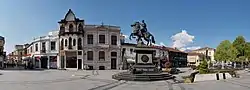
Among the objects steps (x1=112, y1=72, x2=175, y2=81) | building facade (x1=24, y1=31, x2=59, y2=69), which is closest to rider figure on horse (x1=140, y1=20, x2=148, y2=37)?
steps (x1=112, y1=72, x2=175, y2=81)

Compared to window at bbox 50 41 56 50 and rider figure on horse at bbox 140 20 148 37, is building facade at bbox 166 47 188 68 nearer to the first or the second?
window at bbox 50 41 56 50

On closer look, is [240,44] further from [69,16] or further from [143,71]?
[143,71]

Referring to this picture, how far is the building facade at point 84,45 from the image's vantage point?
175 ft

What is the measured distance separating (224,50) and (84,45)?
3695 cm

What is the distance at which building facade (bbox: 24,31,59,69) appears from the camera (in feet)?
185

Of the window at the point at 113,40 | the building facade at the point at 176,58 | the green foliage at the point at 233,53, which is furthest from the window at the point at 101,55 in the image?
the building facade at the point at 176,58

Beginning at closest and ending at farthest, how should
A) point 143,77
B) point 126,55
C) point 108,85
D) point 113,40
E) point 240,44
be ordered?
point 108,85 < point 143,77 < point 113,40 < point 126,55 < point 240,44

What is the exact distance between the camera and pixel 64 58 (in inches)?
2130

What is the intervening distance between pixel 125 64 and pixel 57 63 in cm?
1320

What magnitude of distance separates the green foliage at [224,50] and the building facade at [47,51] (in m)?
40.1

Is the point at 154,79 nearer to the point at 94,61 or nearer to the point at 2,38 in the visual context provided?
the point at 94,61

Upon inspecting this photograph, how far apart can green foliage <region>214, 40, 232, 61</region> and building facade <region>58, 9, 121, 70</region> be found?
30.5m

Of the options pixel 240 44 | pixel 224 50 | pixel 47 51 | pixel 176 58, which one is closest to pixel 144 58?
pixel 47 51

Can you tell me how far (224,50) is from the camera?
71562mm
